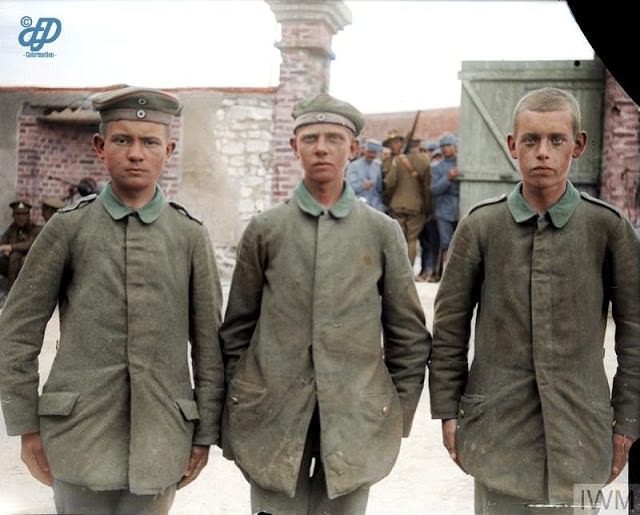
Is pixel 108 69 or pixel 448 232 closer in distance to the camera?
pixel 108 69

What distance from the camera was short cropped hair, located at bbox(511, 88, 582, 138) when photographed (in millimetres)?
2516

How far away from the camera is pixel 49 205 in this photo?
11.5ft

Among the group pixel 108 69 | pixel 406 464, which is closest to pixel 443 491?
pixel 406 464

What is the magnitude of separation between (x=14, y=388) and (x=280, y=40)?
2.10 meters

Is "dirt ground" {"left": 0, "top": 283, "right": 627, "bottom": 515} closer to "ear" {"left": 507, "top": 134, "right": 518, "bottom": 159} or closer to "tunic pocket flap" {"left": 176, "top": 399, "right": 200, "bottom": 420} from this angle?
"tunic pocket flap" {"left": 176, "top": 399, "right": 200, "bottom": 420}

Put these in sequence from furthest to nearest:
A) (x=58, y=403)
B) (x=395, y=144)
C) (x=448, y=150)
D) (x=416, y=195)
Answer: (x=395, y=144)
(x=448, y=150)
(x=416, y=195)
(x=58, y=403)

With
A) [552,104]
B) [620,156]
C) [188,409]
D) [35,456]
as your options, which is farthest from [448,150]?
[35,456]

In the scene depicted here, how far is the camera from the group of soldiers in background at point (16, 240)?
3.04 metres

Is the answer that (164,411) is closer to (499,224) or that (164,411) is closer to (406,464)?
(499,224)

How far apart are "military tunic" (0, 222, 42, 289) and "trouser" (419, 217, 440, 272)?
2.20 meters

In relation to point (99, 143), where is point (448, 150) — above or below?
above

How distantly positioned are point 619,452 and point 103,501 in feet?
5.81

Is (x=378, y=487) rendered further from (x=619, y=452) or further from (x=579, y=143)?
(x=579, y=143)

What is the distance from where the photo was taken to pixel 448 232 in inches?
176
